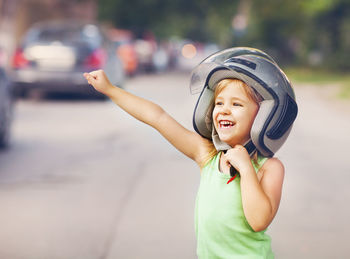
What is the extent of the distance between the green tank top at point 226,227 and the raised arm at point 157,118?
0.25 meters

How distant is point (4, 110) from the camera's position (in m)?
9.15

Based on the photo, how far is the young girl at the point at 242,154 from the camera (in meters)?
2.45

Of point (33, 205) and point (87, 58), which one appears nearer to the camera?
point (33, 205)

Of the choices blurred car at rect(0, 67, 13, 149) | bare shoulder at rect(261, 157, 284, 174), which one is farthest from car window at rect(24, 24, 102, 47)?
bare shoulder at rect(261, 157, 284, 174)

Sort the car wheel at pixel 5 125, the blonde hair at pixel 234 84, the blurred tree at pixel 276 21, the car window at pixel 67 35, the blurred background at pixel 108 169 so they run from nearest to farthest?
the blonde hair at pixel 234 84, the blurred background at pixel 108 169, the car wheel at pixel 5 125, the car window at pixel 67 35, the blurred tree at pixel 276 21

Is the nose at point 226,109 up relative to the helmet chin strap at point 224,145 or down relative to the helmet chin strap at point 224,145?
up

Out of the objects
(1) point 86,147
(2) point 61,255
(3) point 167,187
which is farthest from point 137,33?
(2) point 61,255

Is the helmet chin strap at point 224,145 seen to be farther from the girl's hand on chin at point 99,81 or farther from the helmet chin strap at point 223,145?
the girl's hand on chin at point 99,81

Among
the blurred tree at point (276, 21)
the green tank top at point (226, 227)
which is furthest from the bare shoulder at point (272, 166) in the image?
the blurred tree at point (276, 21)

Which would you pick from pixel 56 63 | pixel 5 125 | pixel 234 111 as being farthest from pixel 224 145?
pixel 56 63

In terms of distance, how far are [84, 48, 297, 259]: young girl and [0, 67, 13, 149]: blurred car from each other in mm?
6569

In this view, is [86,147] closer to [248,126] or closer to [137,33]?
[248,126]

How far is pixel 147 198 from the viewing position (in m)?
6.23

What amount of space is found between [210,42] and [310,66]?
282 feet
